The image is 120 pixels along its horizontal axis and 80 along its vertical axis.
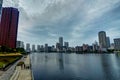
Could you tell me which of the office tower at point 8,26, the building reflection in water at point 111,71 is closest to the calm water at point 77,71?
the building reflection in water at point 111,71

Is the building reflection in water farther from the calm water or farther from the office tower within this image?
the office tower

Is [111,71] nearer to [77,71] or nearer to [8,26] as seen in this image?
[77,71]

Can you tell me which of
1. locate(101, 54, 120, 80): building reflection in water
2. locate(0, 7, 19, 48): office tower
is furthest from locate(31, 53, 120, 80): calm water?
locate(0, 7, 19, 48): office tower

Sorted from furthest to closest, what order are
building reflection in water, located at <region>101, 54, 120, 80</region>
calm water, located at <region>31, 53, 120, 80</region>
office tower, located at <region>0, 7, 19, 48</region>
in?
office tower, located at <region>0, 7, 19, 48</region>
calm water, located at <region>31, 53, 120, 80</region>
building reflection in water, located at <region>101, 54, 120, 80</region>

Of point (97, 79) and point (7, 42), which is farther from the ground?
point (7, 42)

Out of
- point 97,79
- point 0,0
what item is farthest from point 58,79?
point 0,0

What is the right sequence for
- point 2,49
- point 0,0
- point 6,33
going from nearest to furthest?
point 0,0
point 2,49
point 6,33

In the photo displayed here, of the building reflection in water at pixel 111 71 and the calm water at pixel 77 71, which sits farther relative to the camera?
the calm water at pixel 77 71

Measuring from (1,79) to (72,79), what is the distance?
1566 cm

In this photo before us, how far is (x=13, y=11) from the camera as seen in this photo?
14362 cm

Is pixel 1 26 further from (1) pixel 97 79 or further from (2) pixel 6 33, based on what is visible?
(1) pixel 97 79

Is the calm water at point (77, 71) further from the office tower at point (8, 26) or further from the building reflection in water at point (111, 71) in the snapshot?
the office tower at point (8, 26)

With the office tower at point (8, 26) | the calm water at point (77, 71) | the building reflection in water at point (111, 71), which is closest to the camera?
the building reflection in water at point (111, 71)

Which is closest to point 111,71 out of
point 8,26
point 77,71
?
point 77,71
